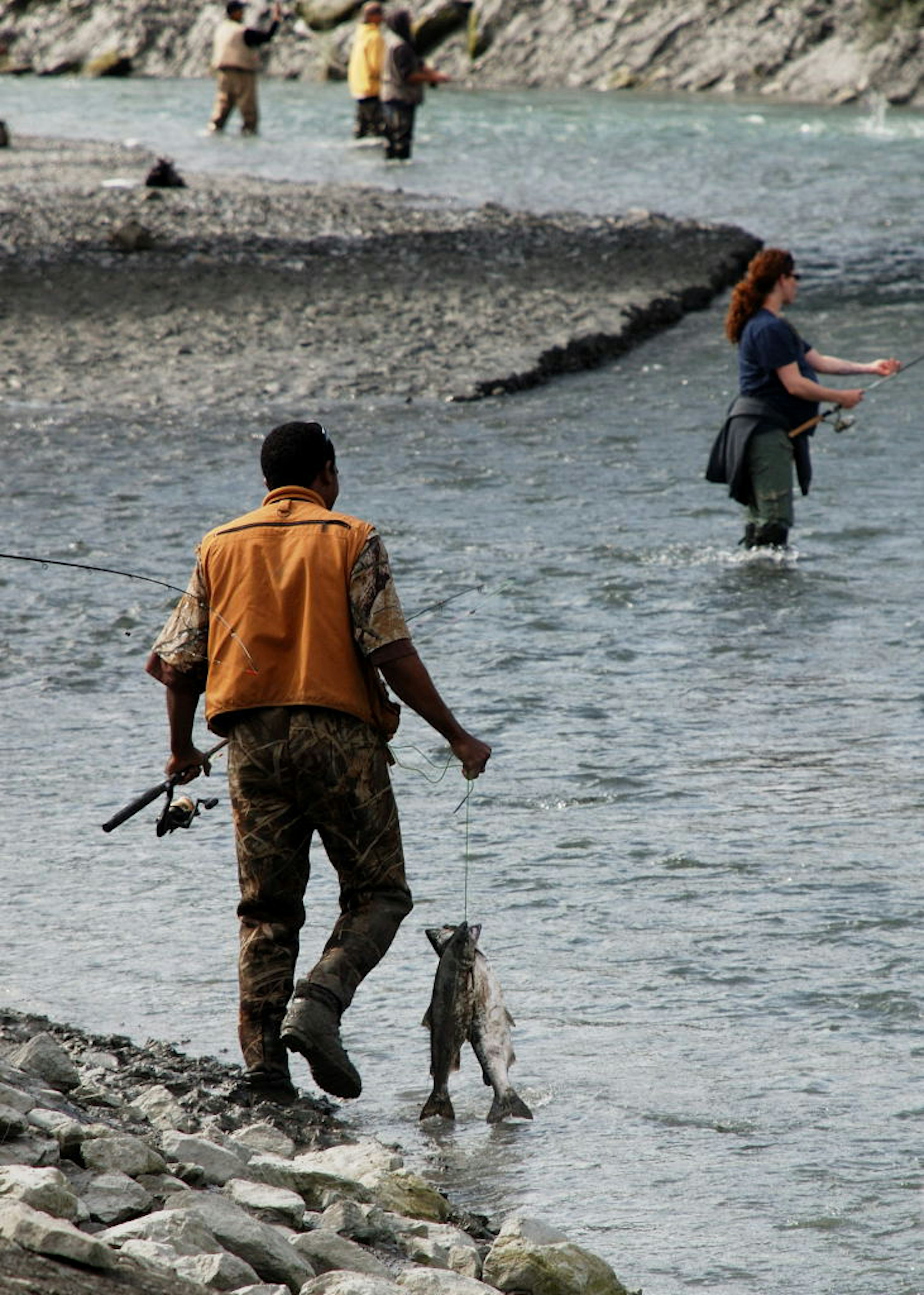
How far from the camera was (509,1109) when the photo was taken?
5.21m

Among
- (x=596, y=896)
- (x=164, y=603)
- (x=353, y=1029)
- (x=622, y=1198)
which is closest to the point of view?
(x=622, y=1198)

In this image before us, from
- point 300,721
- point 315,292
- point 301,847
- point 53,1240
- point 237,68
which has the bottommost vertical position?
point 53,1240

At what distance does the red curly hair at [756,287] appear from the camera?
10.3 m

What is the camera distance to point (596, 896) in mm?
6688

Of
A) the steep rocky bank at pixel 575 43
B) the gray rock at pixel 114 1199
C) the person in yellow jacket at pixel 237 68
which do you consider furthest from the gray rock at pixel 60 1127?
the steep rocky bank at pixel 575 43

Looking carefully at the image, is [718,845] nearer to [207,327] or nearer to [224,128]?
[207,327]

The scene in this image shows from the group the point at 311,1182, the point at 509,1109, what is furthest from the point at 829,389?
the point at 311,1182

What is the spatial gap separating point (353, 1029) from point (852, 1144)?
61.2 inches

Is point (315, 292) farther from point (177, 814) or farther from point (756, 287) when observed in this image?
point (177, 814)

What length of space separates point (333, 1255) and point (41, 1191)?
2.13ft

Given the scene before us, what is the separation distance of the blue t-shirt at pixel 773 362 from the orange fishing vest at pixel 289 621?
568 cm

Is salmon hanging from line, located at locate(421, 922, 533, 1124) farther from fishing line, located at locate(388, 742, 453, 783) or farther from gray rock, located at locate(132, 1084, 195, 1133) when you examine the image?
fishing line, located at locate(388, 742, 453, 783)

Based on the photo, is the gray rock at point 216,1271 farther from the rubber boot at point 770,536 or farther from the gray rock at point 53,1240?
the rubber boot at point 770,536

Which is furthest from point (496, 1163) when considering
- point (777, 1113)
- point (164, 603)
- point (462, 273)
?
point (462, 273)
